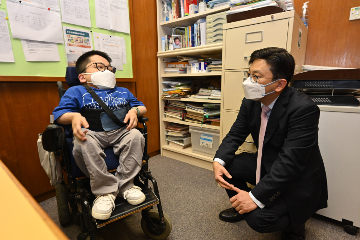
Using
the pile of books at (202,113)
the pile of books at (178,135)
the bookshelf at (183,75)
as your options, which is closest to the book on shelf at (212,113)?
the pile of books at (202,113)

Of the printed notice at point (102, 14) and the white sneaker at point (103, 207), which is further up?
the printed notice at point (102, 14)

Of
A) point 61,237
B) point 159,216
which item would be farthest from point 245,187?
point 61,237

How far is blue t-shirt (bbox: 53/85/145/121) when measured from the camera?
1.13 metres

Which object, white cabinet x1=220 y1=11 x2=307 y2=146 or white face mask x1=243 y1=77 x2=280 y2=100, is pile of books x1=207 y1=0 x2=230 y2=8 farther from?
white face mask x1=243 y1=77 x2=280 y2=100

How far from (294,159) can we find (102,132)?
1.05m

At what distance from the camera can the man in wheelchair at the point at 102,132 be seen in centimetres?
100

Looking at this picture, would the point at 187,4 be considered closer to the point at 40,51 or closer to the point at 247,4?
the point at 247,4

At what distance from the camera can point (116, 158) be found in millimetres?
1146

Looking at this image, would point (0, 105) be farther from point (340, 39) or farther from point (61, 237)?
point (340, 39)

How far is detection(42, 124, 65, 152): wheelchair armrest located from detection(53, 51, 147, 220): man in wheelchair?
0.24ft

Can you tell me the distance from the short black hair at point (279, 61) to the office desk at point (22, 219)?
1.07 meters

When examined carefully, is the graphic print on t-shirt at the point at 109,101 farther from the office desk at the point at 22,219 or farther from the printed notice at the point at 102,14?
the printed notice at the point at 102,14

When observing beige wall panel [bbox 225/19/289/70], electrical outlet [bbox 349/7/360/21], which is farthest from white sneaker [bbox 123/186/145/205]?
electrical outlet [bbox 349/7/360/21]

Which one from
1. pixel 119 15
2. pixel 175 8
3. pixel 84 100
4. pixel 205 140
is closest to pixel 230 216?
pixel 205 140
